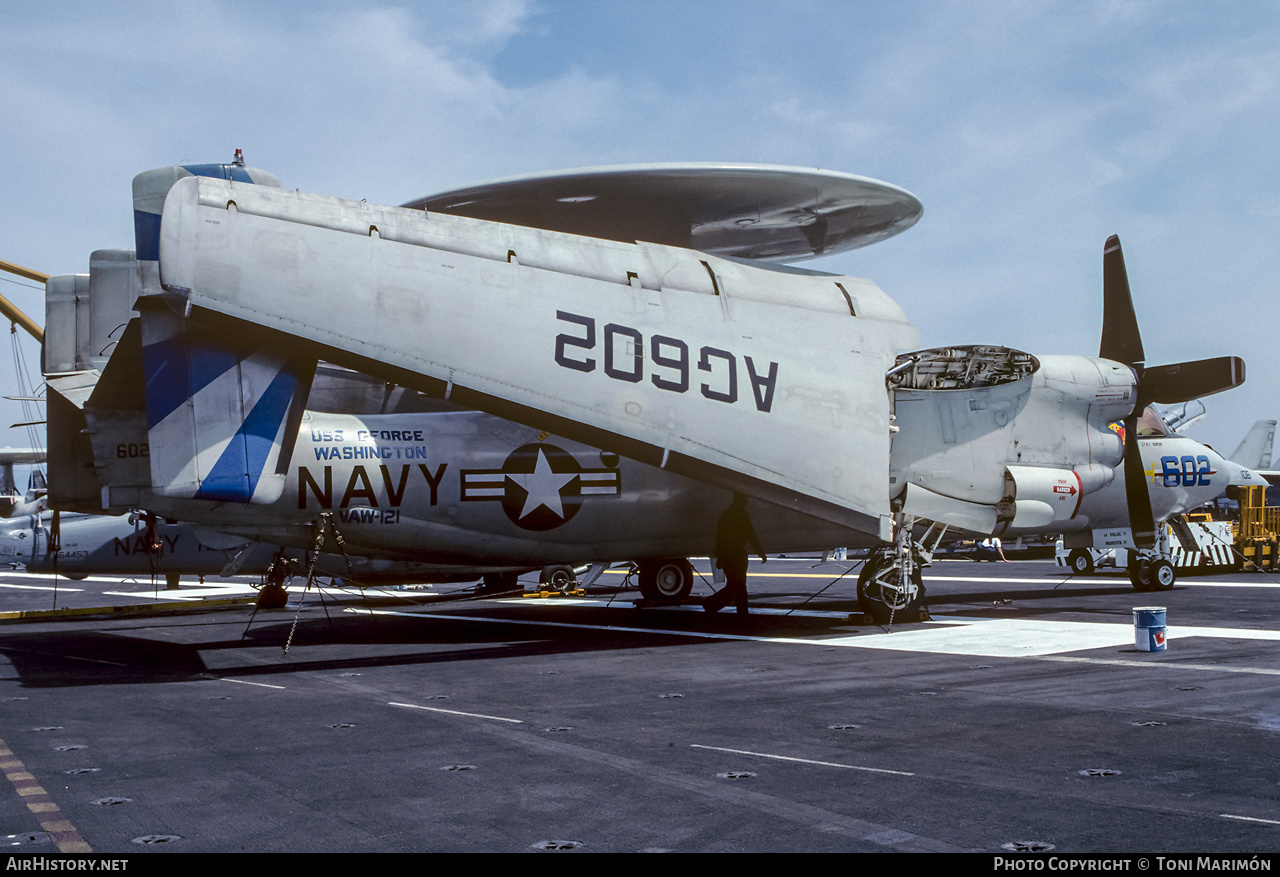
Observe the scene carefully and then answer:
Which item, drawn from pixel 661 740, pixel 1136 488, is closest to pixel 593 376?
pixel 661 740

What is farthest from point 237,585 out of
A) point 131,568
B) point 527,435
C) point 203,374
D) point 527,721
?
point 527,721

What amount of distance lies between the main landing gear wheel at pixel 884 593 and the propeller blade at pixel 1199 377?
7.68 m

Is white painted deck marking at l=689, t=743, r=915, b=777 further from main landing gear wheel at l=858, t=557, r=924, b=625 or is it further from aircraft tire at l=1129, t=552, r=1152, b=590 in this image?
aircraft tire at l=1129, t=552, r=1152, b=590

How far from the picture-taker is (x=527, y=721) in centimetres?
1125

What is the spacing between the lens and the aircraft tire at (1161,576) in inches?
1086

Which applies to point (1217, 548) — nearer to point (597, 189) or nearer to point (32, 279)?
point (597, 189)

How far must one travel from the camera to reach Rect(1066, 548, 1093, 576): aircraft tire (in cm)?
3809

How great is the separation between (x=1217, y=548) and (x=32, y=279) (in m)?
42.6

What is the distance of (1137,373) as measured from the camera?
22891 mm

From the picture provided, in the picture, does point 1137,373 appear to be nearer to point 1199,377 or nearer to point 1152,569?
point 1199,377

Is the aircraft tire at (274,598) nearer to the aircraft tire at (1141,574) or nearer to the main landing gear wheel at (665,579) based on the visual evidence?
the main landing gear wheel at (665,579)

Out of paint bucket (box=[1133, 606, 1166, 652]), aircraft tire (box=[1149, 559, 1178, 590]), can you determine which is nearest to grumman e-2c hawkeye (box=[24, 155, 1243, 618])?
aircraft tire (box=[1149, 559, 1178, 590])

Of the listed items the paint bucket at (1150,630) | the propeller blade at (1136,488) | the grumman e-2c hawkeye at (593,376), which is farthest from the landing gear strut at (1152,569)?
the paint bucket at (1150,630)

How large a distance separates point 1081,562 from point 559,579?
67.2 ft
